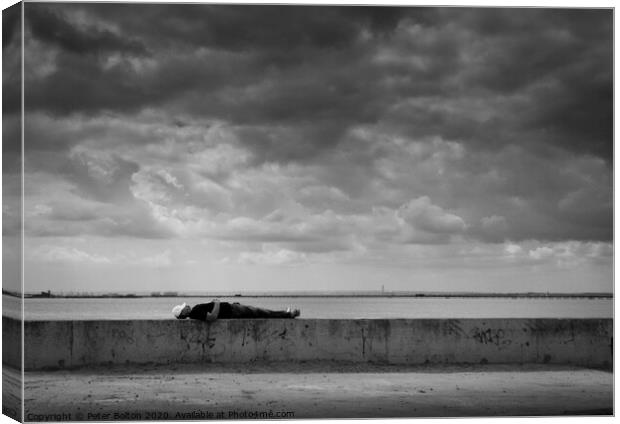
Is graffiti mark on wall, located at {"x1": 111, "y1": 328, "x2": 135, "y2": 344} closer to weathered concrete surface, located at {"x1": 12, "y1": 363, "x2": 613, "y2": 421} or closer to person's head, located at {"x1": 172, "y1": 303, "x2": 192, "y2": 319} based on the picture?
weathered concrete surface, located at {"x1": 12, "y1": 363, "x2": 613, "y2": 421}

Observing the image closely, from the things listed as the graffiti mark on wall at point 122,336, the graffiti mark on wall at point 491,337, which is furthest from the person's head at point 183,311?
the graffiti mark on wall at point 491,337

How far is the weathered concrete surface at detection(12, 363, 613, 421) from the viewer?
829 cm

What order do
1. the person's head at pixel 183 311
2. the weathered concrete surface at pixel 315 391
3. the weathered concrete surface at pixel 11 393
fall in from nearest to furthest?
the weathered concrete surface at pixel 11 393 < the weathered concrete surface at pixel 315 391 < the person's head at pixel 183 311

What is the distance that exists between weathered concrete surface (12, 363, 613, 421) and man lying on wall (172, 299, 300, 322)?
603 millimetres

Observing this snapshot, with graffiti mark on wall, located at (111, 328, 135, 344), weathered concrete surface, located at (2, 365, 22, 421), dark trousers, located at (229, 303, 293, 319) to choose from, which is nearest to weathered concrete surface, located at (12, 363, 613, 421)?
weathered concrete surface, located at (2, 365, 22, 421)

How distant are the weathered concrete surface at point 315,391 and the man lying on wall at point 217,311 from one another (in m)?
0.60

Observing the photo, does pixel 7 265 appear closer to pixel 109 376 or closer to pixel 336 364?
pixel 109 376

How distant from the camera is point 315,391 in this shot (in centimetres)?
885

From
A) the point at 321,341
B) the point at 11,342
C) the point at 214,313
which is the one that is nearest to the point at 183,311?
the point at 214,313

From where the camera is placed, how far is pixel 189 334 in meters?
10.2

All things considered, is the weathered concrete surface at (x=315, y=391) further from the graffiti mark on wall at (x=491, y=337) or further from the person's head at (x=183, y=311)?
the person's head at (x=183, y=311)

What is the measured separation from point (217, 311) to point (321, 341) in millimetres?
1231

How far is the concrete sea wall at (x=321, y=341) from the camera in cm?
996

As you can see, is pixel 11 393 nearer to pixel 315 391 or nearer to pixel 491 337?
pixel 315 391
